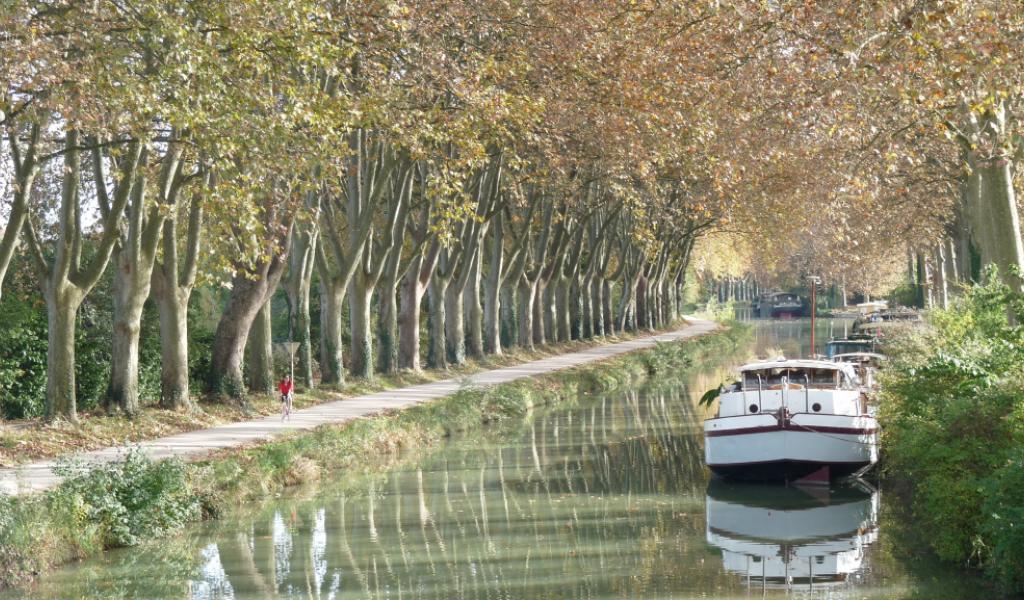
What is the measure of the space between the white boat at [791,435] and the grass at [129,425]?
9841mm

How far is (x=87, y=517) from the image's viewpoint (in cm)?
1675

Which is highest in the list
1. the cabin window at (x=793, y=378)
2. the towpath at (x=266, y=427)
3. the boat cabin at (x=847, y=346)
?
the boat cabin at (x=847, y=346)

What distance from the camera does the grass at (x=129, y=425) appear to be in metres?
Answer: 20.7

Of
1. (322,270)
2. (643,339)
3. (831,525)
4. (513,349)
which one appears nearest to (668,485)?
(831,525)

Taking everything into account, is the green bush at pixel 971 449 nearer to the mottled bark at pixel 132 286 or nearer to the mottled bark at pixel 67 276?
the mottled bark at pixel 67 276

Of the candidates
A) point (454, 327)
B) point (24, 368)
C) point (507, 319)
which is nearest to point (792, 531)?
point (24, 368)

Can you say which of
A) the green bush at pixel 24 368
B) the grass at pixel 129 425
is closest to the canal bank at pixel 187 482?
the grass at pixel 129 425

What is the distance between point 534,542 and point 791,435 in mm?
6861

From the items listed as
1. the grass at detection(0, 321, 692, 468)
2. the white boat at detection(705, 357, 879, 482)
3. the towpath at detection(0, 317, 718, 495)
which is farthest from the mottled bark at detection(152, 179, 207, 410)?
the white boat at detection(705, 357, 879, 482)

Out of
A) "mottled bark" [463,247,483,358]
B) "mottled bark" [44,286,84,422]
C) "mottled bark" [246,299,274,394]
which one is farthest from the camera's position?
"mottled bark" [463,247,483,358]

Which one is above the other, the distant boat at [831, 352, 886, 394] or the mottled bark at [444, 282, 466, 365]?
the mottled bark at [444, 282, 466, 365]

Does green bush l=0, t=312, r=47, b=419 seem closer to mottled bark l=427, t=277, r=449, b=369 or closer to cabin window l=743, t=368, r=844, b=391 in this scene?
cabin window l=743, t=368, r=844, b=391

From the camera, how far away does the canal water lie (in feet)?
50.4

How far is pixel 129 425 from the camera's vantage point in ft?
77.4
